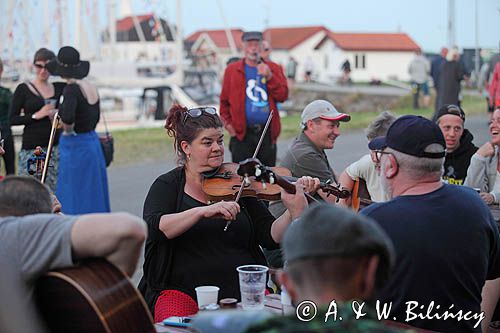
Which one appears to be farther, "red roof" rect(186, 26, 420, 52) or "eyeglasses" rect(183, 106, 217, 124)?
"red roof" rect(186, 26, 420, 52)

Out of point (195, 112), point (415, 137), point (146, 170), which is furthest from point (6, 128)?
point (415, 137)

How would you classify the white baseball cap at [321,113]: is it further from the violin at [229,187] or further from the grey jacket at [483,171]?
Result: the violin at [229,187]

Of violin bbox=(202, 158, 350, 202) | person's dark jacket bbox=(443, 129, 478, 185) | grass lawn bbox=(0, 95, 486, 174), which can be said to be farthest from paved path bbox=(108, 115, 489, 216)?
violin bbox=(202, 158, 350, 202)

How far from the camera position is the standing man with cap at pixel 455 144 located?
5.94 m

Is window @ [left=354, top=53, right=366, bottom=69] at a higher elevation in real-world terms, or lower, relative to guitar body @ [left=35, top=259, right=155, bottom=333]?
lower

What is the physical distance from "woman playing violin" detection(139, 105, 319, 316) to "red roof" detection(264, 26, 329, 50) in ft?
268

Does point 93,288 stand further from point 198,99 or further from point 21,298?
point 198,99

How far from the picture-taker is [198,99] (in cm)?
3072

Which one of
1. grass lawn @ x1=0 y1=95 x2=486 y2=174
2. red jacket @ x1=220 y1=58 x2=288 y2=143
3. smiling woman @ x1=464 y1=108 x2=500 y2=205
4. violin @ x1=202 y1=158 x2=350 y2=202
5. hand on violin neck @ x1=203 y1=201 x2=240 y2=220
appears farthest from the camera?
grass lawn @ x1=0 y1=95 x2=486 y2=174

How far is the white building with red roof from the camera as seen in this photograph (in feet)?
267

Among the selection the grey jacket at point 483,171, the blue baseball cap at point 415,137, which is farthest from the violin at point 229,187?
the grey jacket at point 483,171

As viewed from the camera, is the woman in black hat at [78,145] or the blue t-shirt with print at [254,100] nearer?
the woman in black hat at [78,145]

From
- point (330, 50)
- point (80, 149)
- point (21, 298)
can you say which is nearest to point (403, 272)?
point (21, 298)

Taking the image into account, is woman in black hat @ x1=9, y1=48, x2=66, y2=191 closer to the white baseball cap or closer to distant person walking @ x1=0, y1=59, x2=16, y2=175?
distant person walking @ x1=0, y1=59, x2=16, y2=175
